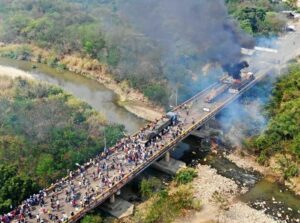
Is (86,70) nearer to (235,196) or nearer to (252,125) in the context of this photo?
(252,125)

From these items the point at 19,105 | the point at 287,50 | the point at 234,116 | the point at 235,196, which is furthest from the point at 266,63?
the point at 19,105

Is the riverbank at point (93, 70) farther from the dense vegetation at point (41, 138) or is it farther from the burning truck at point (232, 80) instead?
the dense vegetation at point (41, 138)

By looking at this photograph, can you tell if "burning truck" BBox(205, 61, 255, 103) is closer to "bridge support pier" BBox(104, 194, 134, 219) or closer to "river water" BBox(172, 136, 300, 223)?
"river water" BBox(172, 136, 300, 223)

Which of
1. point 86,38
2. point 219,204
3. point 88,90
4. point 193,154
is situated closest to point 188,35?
point 88,90

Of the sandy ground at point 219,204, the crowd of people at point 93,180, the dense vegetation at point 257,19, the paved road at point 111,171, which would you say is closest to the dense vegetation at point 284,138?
the sandy ground at point 219,204

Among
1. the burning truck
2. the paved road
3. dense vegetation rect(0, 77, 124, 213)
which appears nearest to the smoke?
the burning truck
